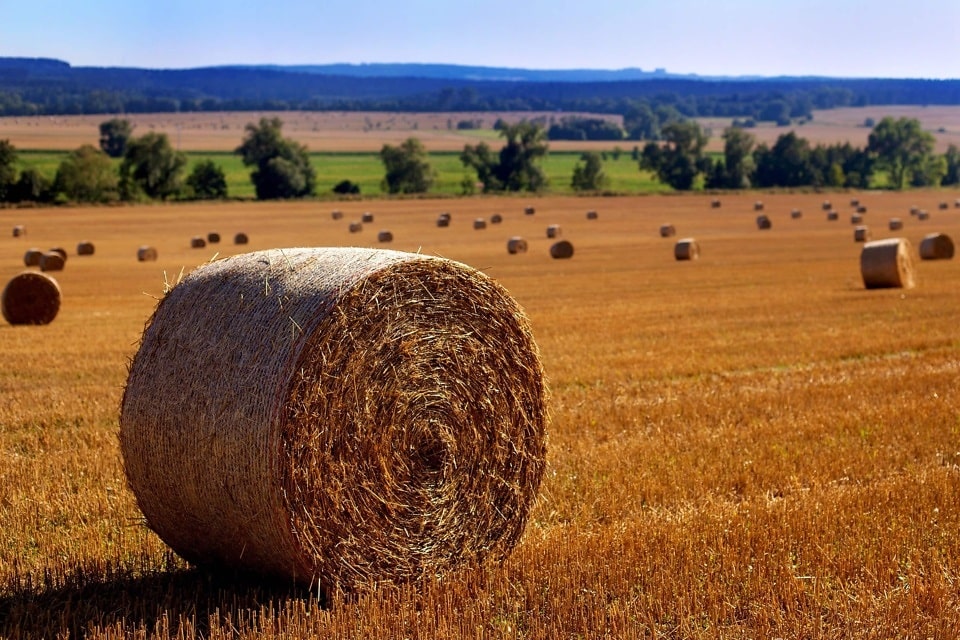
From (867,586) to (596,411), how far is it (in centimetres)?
550

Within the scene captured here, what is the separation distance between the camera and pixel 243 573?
6.81 meters

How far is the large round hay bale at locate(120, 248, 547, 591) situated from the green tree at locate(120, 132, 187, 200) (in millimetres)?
78816

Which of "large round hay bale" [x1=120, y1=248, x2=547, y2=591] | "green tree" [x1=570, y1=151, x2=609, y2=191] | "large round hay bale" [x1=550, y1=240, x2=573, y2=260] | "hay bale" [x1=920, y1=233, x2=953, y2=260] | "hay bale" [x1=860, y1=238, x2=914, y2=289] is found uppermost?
"large round hay bale" [x1=120, y1=248, x2=547, y2=591]

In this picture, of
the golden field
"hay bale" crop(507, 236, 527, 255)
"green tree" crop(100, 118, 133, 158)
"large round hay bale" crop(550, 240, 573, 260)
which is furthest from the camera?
"green tree" crop(100, 118, 133, 158)

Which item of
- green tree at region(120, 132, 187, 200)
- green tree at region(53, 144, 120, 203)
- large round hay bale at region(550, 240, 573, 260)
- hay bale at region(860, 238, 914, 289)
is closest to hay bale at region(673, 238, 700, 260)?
large round hay bale at region(550, 240, 573, 260)

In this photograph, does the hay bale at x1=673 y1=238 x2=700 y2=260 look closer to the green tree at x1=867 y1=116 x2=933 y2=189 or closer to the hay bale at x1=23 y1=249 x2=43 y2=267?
the hay bale at x1=23 y1=249 x2=43 y2=267

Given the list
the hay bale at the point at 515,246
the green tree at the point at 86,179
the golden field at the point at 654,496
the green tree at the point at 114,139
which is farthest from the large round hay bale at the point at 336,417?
the green tree at the point at 114,139

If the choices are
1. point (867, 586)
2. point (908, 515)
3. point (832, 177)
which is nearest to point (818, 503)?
point (908, 515)

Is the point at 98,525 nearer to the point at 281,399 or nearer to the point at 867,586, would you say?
the point at 281,399

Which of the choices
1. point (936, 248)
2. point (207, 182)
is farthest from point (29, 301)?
point (207, 182)

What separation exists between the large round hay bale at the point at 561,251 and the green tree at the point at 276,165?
50.5 meters

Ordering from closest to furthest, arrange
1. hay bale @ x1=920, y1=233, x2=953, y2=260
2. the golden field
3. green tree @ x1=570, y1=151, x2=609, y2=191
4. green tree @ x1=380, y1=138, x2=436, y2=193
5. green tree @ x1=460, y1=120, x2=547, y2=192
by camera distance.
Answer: the golden field
hay bale @ x1=920, y1=233, x2=953, y2=260
green tree @ x1=380, y1=138, x2=436, y2=193
green tree @ x1=570, y1=151, x2=609, y2=191
green tree @ x1=460, y1=120, x2=547, y2=192

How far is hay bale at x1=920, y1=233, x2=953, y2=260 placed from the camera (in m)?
32.7

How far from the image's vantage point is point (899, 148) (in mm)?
109000
